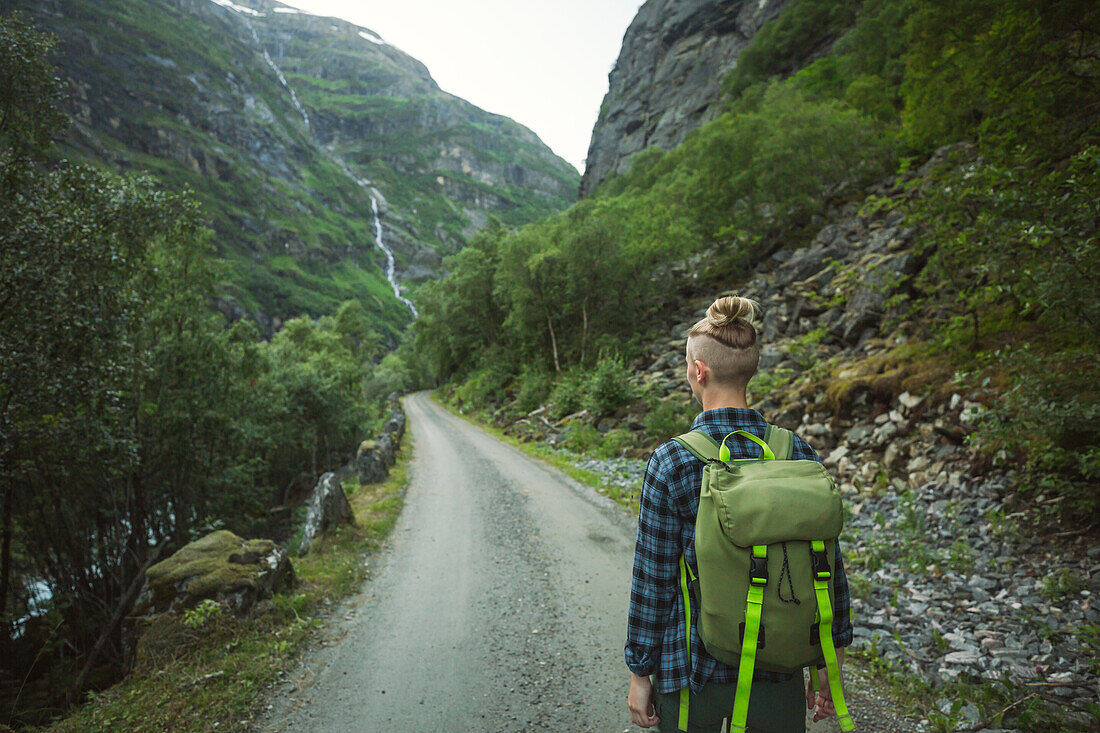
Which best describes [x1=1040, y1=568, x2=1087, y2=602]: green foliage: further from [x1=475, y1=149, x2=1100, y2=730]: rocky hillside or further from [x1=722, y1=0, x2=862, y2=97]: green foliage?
[x1=722, y1=0, x2=862, y2=97]: green foliage

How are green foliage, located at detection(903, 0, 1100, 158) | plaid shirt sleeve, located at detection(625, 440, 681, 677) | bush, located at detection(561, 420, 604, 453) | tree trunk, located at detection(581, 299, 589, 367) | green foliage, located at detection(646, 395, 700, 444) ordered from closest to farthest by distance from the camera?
plaid shirt sleeve, located at detection(625, 440, 681, 677), green foliage, located at detection(903, 0, 1100, 158), green foliage, located at detection(646, 395, 700, 444), bush, located at detection(561, 420, 604, 453), tree trunk, located at detection(581, 299, 589, 367)

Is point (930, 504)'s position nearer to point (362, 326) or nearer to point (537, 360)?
point (537, 360)

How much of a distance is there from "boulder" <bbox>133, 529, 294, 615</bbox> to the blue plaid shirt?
17.2 ft

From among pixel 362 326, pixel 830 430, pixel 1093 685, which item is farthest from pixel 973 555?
pixel 362 326

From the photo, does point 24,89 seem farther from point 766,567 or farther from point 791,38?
point 791,38

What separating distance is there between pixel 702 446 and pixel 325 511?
27.1ft

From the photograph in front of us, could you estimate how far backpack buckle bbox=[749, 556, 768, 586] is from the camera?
1562 millimetres

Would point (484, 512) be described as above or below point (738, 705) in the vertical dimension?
below

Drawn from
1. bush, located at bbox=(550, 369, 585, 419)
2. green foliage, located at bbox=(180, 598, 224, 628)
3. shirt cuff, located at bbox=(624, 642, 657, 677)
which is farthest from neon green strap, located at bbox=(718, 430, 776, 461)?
bush, located at bbox=(550, 369, 585, 419)

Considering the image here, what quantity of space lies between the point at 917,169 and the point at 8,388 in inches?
999

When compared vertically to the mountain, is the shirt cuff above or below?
below

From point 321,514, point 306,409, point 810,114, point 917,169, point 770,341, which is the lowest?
point 306,409

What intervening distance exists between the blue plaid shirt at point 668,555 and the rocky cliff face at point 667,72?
54.4 m

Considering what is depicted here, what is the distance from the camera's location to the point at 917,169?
17.5 m
